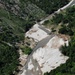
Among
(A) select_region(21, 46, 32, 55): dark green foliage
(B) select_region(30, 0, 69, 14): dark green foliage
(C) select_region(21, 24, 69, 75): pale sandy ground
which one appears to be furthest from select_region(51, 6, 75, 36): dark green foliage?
(B) select_region(30, 0, 69, 14): dark green foliage

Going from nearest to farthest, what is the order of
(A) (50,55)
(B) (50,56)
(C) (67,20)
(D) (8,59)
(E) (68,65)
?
(E) (68,65), (B) (50,56), (A) (50,55), (D) (8,59), (C) (67,20)

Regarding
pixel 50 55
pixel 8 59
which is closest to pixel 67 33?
pixel 50 55

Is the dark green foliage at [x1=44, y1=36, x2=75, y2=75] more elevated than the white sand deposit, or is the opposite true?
the white sand deposit

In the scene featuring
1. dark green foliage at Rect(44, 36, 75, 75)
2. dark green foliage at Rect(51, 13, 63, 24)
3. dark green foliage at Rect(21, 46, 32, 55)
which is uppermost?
dark green foliage at Rect(51, 13, 63, 24)

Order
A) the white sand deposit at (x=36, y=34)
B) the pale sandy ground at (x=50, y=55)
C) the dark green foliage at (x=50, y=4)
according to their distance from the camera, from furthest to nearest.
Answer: the dark green foliage at (x=50, y=4)
the white sand deposit at (x=36, y=34)
the pale sandy ground at (x=50, y=55)

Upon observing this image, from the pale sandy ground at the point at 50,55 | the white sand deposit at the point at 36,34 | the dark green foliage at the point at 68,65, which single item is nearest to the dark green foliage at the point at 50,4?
the white sand deposit at the point at 36,34

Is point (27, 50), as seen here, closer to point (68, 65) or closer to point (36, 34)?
point (36, 34)

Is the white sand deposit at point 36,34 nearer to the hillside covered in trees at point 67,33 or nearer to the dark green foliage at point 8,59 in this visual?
the hillside covered in trees at point 67,33

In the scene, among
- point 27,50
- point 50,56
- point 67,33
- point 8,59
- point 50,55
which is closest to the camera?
point 50,56

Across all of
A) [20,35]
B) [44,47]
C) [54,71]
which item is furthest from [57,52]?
[20,35]

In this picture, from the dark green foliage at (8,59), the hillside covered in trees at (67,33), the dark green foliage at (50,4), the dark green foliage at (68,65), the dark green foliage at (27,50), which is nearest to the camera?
the dark green foliage at (68,65)

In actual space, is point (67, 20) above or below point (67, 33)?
above

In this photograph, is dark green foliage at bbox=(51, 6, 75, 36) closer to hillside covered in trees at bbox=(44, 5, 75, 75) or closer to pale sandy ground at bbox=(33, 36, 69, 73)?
hillside covered in trees at bbox=(44, 5, 75, 75)
